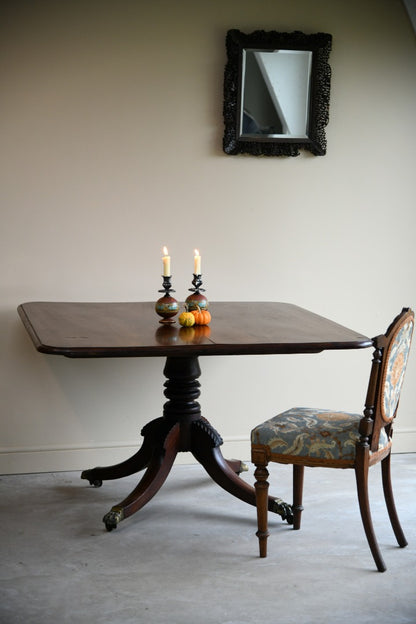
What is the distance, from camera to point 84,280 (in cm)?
371

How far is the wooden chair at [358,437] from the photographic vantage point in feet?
8.90

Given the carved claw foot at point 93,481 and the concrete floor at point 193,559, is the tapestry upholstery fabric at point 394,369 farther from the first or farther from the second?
the carved claw foot at point 93,481

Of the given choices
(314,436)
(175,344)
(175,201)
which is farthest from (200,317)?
(175,201)

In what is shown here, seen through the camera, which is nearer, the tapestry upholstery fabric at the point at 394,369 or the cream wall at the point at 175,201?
the tapestry upholstery fabric at the point at 394,369

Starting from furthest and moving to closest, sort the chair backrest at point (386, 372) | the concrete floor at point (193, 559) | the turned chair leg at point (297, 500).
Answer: the turned chair leg at point (297, 500) → the chair backrest at point (386, 372) → the concrete floor at point (193, 559)

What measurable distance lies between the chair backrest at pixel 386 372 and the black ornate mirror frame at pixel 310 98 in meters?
1.29

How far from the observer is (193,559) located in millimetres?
2811

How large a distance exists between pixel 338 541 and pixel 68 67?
2.22 metres

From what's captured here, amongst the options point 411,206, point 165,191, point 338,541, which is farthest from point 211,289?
point 338,541

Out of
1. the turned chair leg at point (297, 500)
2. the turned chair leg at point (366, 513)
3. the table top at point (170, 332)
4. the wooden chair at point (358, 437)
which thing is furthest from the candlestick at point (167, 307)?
the turned chair leg at point (366, 513)

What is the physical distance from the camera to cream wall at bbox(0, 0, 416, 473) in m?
3.61

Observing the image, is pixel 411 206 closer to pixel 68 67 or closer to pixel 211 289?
pixel 211 289

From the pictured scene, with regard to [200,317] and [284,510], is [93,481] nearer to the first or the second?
[284,510]

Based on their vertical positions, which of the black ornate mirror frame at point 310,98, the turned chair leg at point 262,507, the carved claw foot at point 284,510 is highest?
the black ornate mirror frame at point 310,98
